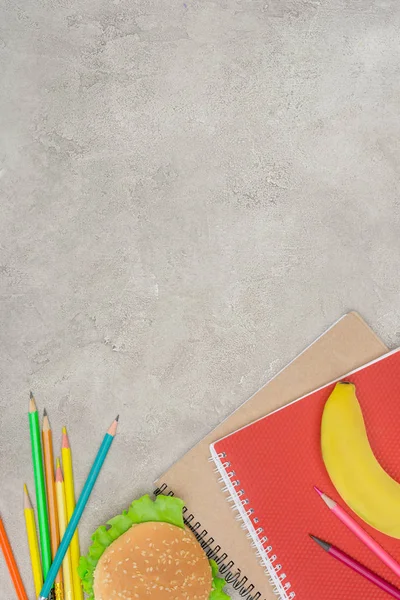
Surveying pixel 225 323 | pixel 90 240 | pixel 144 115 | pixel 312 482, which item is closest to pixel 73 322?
pixel 90 240

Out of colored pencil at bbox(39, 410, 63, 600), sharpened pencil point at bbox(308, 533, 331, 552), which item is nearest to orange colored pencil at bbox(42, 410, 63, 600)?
colored pencil at bbox(39, 410, 63, 600)

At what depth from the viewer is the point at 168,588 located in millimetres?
825

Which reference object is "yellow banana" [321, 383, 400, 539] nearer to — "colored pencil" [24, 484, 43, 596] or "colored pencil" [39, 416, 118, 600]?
"colored pencil" [39, 416, 118, 600]

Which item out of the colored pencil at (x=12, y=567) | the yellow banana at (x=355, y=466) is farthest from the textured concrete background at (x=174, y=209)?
the yellow banana at (x=355, y=466)

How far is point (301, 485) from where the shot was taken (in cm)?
89

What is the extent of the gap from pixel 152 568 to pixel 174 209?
1.84 feet

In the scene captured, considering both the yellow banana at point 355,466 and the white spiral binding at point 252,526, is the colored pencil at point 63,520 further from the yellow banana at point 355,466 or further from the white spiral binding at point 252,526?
the yellow banana at point 355,466

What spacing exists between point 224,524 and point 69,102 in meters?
0.74

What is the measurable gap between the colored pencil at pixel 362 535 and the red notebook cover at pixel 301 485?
17 mm

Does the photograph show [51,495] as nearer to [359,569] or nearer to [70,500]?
[70,500]

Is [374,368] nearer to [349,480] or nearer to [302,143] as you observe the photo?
[349,480]

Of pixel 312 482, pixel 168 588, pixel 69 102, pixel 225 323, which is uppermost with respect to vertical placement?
pixel 69 102

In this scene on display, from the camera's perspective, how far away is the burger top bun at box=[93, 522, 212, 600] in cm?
82

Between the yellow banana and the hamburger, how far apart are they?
246 millimetres
